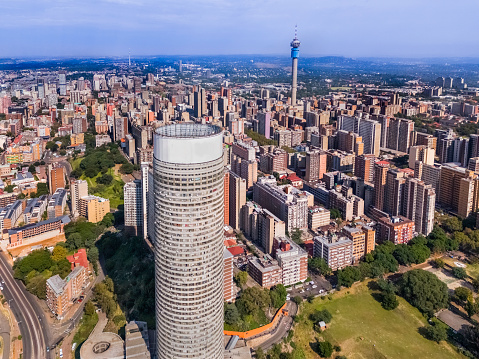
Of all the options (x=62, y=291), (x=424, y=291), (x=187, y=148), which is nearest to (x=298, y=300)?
(x=424, y=291)

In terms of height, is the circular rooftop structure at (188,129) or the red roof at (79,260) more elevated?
the circular rooftop structure at (188,129)

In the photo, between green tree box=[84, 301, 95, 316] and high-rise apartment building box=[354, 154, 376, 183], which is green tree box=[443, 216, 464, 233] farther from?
green tree box=[84, 301, 95, 316]

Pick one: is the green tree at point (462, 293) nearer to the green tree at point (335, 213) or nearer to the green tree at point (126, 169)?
the green tree at point (335, 213)

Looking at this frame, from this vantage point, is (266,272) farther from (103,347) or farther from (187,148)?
(187,148)

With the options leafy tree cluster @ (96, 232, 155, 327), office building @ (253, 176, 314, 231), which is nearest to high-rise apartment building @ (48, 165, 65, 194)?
leafy tree cluster @ (96, 232, 155, 327)

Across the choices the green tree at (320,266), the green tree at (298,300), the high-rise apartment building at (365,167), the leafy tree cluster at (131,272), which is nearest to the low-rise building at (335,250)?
the green tree at (320,266)
